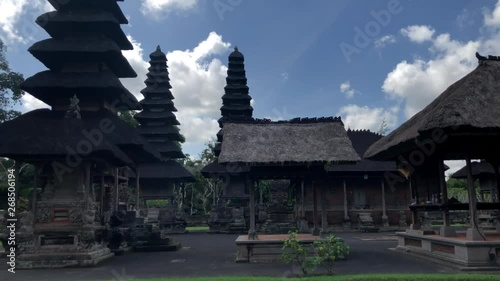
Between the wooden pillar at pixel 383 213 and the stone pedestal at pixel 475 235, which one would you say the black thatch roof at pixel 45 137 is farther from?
the wooden pillar at pixel 383 213

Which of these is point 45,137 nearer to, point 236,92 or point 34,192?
point 34,192

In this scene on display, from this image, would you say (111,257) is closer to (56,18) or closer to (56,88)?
(56,88)

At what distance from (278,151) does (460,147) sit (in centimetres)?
636

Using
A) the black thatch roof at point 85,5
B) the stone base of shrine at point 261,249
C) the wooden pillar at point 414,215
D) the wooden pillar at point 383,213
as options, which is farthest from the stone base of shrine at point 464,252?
the black thatch roof at point 85,5

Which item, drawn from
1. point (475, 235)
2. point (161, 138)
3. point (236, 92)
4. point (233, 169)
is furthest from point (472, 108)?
point (161, 138)

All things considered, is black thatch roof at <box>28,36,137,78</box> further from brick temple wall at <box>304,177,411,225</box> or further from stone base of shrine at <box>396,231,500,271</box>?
brick temple wall at <box>304,177,411,225</box>

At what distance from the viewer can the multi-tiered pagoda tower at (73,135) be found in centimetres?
1564

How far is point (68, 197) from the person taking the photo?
17.0m

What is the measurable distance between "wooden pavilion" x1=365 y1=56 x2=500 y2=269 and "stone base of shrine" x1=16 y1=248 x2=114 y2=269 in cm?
1206

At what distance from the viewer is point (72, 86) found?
1962 cm

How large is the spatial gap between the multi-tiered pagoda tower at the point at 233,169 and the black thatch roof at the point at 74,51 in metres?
11.6

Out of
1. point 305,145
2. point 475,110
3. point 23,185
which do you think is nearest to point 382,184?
point 305,145

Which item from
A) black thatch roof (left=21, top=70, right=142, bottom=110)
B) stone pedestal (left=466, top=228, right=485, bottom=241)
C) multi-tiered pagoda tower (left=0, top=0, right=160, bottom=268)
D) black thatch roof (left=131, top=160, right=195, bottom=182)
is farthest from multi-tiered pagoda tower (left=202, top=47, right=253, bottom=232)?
stone pedestal (left=466, top=228, right=485, bottom=241)

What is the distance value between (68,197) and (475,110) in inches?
599
